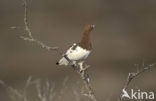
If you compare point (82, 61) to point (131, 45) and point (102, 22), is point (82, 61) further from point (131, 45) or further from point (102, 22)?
point (102, 22)

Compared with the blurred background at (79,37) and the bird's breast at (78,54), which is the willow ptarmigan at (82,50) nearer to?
the bird's breast at (78,54)

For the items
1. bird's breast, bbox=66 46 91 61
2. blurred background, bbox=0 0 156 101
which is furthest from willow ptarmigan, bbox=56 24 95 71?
blurred background, bbox=0 0 156 101

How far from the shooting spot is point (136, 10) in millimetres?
21734

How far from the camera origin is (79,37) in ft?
60.7

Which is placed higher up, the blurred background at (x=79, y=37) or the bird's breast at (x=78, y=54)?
the blurred background at (x=79, y=37)

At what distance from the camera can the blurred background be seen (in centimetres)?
1435

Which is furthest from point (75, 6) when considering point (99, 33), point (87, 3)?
point (99, 33)

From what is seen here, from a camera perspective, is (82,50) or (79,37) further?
(79,37)

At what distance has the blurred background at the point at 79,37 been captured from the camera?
14352mm

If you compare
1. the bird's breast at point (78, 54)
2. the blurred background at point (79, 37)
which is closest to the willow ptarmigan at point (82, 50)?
the bird's breast at point (78, 54)

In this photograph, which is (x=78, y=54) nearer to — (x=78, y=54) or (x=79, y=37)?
(x=78, y=54)

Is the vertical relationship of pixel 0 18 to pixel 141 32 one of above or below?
above

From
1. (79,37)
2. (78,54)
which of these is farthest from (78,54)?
(79,37)

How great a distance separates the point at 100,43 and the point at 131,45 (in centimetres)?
74
